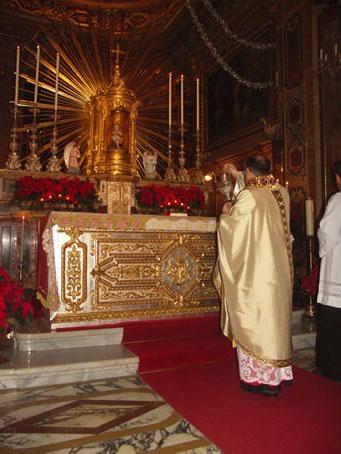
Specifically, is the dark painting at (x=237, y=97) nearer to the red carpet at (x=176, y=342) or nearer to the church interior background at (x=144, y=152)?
the church interior background at (x=144, y=152)

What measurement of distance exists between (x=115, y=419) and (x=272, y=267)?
1.51 m

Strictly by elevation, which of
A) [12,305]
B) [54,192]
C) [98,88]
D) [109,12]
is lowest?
[12,305]

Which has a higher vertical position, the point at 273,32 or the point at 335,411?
the point at 273,32

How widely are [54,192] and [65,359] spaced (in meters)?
2.00

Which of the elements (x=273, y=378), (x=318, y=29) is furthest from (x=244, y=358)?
(x=318, y=29)

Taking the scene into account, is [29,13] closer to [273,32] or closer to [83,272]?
[273,32]

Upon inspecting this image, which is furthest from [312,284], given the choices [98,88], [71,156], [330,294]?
[98,88]

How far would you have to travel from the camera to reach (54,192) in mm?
4402

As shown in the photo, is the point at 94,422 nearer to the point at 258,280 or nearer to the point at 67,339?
the point at 67,339

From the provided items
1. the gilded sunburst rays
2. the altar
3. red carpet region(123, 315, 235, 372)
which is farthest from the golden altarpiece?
the gilded sunburst rays

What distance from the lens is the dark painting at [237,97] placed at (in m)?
7.48

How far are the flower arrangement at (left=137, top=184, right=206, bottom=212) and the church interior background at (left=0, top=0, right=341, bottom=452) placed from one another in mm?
19

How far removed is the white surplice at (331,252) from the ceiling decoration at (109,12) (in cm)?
766

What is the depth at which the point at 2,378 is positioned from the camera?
286 cm
